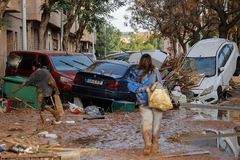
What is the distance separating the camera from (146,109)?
7.28m

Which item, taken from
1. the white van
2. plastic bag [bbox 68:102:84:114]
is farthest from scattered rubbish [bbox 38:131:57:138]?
the white van

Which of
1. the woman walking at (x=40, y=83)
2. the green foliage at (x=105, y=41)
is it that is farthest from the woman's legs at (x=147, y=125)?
the green foliage at (x=105, y=41)

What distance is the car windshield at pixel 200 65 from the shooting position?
17.8 m

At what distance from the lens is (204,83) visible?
1689 cm

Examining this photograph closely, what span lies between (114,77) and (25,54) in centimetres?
431

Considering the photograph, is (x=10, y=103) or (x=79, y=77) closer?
(x=10, y=103)

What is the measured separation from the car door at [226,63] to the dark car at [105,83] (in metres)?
5.46

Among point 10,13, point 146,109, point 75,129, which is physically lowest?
point 75,129

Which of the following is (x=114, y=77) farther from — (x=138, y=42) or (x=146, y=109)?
(x=138, y=42)

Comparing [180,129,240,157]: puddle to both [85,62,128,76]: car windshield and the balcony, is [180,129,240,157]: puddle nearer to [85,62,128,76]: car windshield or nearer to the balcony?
[85,62,128,76]: car windshield

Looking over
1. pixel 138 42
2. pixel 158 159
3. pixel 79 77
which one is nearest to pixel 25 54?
pixel 79 77

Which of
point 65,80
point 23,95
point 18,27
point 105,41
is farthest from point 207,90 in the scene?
point 105,41

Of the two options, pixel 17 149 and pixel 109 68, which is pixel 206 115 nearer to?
pixel 109 68

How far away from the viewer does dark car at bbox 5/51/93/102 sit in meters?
14.1
